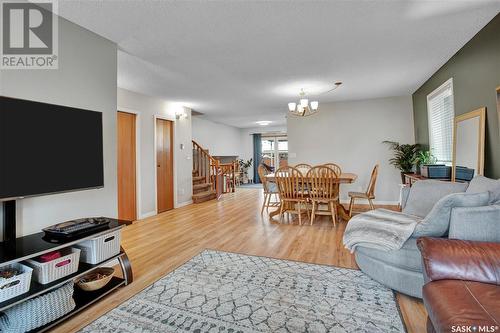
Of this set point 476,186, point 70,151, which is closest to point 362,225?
point 476,186

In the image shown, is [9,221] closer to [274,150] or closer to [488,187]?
[488,187]

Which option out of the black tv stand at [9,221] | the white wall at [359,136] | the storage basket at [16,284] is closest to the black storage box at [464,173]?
the white wall at [359,136]

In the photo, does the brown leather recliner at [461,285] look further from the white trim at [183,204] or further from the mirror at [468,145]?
the white trim at [183,204]

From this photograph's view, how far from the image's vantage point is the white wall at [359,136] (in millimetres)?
5547

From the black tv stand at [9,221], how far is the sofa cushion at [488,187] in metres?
3.35

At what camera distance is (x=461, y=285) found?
4.05ft

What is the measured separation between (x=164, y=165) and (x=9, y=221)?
373 centimetres

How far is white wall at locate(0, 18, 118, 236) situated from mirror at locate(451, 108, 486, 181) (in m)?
4.05

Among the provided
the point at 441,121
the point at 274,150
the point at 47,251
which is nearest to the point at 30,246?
the point at 47,251

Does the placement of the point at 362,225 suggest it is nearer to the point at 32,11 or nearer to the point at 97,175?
the point at 97,175

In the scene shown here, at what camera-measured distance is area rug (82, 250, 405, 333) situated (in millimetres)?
1600

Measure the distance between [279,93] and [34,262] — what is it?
4.45m

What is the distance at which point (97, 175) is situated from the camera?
207 cm

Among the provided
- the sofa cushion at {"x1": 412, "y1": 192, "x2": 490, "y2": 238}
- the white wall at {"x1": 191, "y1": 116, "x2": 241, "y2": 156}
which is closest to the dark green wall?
the sofa cushion at {"x1": 412, "y1": 192, "x2": 490, "y2": 238}
